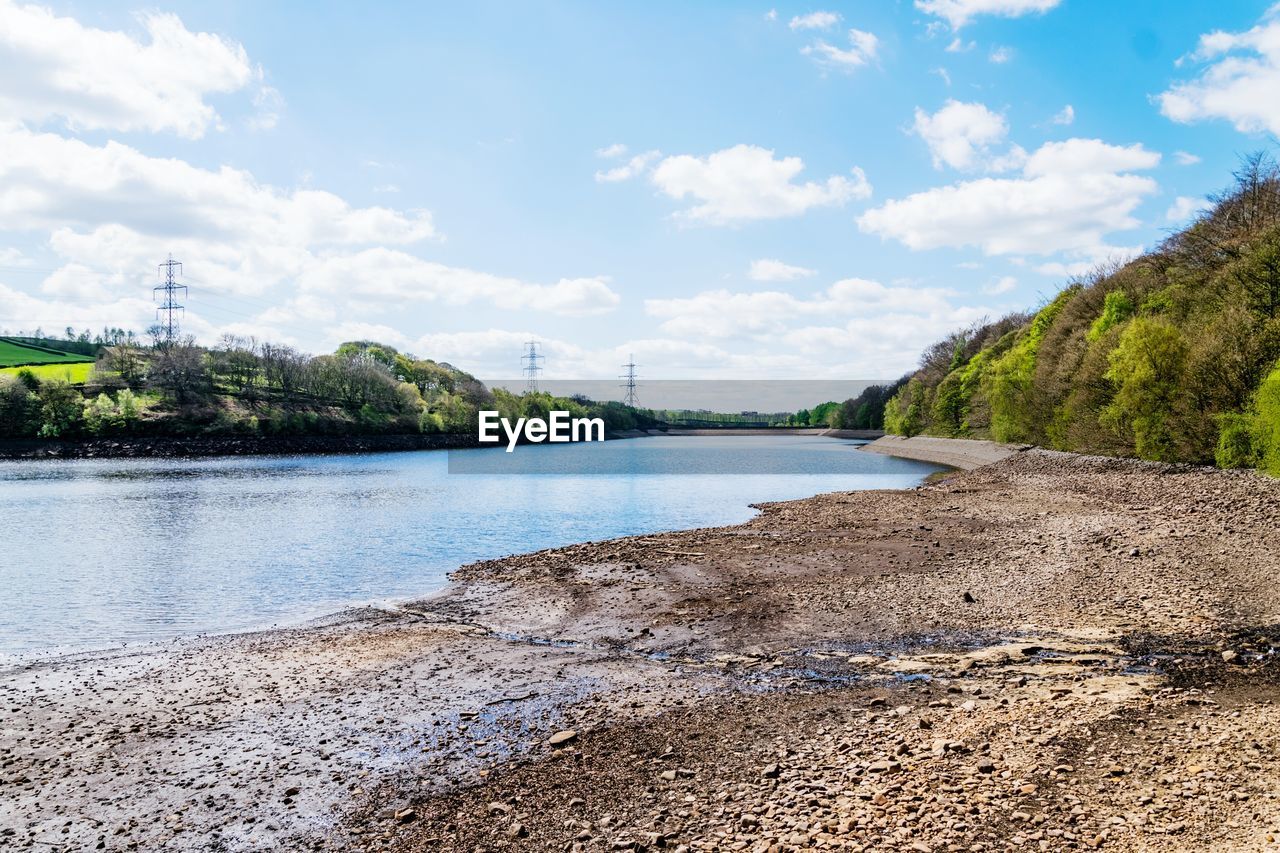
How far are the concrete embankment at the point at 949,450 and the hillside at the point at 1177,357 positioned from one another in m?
2.58

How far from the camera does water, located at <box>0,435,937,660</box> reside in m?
18.3

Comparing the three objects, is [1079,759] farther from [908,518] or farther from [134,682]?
[908,518]

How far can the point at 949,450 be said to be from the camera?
85.7 m

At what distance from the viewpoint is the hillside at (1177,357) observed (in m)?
32.8

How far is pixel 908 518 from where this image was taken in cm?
3020

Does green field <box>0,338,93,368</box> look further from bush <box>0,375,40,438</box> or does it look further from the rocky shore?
the rocky shore

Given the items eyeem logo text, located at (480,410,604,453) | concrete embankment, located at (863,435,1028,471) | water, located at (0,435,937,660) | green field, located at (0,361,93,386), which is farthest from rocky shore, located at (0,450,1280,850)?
green field, located at (0,361,93,386)

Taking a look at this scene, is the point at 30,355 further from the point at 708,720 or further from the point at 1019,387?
the point at 708,720

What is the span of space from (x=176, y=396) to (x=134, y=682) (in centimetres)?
11573

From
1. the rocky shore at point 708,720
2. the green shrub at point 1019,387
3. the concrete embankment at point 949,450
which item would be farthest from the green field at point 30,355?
the rocky shore at point 708,720

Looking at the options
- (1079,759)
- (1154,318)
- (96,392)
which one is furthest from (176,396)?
(1079,759)

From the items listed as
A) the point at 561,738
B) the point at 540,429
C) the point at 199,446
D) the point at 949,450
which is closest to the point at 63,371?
the point at 199,446

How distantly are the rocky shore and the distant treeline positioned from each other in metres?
103

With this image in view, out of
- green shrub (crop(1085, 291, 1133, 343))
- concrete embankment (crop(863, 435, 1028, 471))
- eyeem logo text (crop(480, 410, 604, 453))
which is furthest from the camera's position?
eyeem logo text (crop(480, 410, 604, 453))
